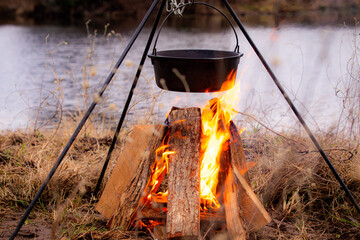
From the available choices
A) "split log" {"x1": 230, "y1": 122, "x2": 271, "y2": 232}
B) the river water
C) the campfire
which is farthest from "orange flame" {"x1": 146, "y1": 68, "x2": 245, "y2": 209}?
the river water

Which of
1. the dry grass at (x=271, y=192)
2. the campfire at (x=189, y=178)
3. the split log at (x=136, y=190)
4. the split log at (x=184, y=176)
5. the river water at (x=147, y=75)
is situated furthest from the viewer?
the river water at (x=147, y=75)

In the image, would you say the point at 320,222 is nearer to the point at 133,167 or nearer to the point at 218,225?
the point at 218,225

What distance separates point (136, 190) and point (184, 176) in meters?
0.32

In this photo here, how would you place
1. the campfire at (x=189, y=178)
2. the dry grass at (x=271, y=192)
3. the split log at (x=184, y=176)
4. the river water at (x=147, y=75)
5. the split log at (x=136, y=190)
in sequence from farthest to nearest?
1. the river water at (x=147, y=75)
2. the dry grass at (x=271, y=192)
3. the split log at (x=136, y=190)
4. the campfire at (x=189, y=178)
5. the split log at (x=184, y=176)

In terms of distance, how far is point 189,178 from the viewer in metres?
2.04

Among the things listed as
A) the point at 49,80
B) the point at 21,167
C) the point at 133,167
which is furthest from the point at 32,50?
the point at 133,167

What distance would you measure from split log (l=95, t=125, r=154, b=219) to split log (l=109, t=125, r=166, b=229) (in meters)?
0.08

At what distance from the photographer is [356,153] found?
9.23 feet

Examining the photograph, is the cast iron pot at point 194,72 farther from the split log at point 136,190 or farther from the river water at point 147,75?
the split log at point 136,190

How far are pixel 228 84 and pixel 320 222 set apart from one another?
47.1 inches

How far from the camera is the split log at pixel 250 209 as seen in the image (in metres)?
2.07

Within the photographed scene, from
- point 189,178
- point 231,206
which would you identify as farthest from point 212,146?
point 231,206

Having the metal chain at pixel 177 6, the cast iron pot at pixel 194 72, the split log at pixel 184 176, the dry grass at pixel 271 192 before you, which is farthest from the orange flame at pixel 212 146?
the metal chain at pixel 177 6

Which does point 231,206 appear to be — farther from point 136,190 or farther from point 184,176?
point 136,190
